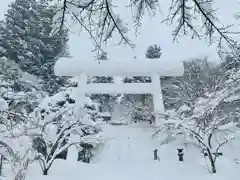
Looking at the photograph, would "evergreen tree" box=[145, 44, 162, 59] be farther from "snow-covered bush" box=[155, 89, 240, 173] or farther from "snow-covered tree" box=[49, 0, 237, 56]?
"snow-covered tree" box=[49, 0, 237, 56]

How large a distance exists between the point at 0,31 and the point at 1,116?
12.4 m

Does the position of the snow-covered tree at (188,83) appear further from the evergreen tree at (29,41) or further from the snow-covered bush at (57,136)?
the snow-covered bush at (57,136)

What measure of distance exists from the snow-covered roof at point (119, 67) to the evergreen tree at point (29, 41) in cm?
555

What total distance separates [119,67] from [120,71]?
0.43 feet

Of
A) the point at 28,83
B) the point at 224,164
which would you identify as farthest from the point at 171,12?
the point at 28,83

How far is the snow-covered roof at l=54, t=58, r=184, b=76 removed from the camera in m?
8.26

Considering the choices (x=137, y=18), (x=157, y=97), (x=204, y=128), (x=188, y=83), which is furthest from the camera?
(x=188, y=83)

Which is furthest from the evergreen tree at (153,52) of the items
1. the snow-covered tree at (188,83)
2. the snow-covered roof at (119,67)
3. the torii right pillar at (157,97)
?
the torii right pillar at (157,97)

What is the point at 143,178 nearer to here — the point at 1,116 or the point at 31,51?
the point at 1,116

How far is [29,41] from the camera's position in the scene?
14203 millimetres

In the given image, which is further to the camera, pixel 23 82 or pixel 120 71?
pixel 23 82

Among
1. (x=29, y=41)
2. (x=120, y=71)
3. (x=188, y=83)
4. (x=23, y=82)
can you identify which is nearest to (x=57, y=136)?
(x=120, y=71)

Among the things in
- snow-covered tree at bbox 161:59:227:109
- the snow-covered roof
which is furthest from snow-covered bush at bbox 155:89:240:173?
snow-covered tree at bbox 161:59:227:109

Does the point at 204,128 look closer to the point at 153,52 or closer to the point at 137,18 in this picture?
the point at 137,18
